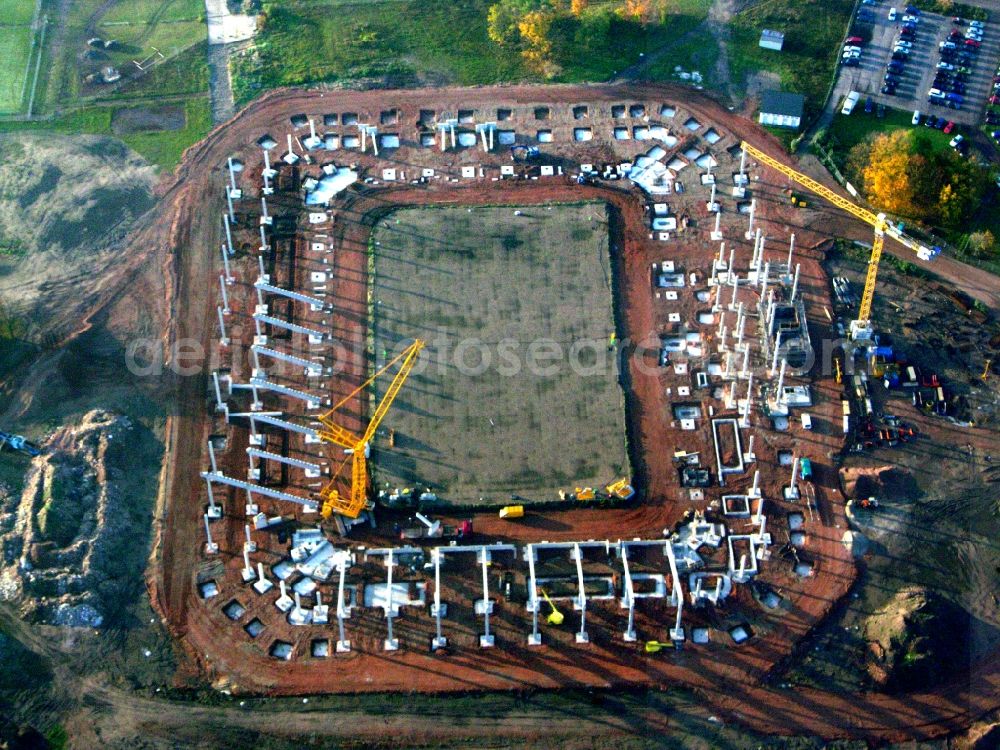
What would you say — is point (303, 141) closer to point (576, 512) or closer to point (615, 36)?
point (615, 36)

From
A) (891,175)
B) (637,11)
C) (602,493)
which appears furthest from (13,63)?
(891,175)

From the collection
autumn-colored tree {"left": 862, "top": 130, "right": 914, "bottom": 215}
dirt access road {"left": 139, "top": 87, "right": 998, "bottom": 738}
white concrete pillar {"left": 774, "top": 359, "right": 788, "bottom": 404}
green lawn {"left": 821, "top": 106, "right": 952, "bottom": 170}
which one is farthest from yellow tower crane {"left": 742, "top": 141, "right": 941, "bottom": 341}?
white concrete pillar {"left": 774, "top": 359, "right": 788, "bottom": 404}

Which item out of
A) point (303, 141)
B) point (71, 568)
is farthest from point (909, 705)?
point (303, 141)

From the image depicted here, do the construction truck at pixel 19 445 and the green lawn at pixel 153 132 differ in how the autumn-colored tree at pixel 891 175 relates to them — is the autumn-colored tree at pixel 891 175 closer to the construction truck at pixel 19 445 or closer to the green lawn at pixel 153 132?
the green lawn at pixel 153 132

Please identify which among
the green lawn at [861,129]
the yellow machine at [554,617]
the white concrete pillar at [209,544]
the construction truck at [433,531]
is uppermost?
the green lawn at [861,129]

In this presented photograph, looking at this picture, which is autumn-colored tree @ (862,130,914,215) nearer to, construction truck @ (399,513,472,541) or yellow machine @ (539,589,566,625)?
construction truck @ (399,513,472,541)

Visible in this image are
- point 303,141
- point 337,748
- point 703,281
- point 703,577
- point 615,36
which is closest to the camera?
point 337,748

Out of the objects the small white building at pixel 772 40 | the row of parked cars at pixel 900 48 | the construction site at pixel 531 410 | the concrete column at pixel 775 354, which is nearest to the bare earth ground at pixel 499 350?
the construction site at pixel 531 410
